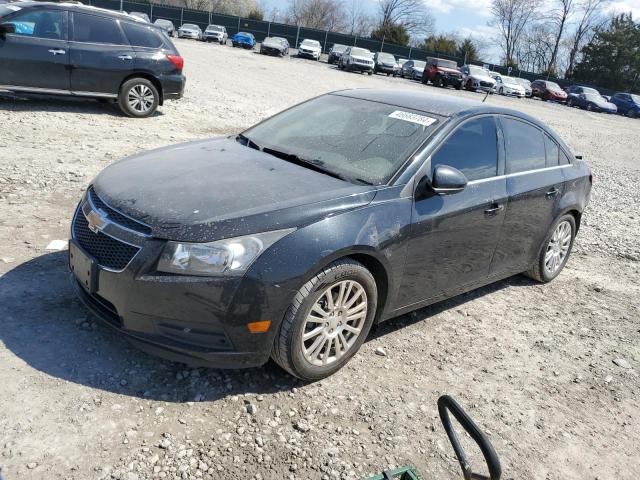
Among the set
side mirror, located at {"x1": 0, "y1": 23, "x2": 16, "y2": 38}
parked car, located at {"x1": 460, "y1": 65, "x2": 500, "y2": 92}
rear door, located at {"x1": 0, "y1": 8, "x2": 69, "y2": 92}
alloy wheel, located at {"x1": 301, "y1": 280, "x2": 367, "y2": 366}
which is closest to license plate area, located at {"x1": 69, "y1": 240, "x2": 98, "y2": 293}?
alloy wheel, located at {"x1": 301, "y1": 280, "x2": 367, "y2": 366}

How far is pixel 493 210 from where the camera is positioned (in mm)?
4285

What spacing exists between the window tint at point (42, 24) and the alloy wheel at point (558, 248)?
8.39 m

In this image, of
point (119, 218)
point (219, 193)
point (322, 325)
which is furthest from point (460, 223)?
point (119, 218)

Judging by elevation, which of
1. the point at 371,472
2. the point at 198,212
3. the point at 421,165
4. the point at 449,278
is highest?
the point at 421,165

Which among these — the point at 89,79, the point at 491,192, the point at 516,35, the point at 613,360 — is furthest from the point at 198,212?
the point at 516,35

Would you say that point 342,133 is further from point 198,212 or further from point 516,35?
point 516,35

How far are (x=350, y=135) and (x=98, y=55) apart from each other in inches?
290

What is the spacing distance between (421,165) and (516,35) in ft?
276

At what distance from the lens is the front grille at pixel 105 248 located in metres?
3.06

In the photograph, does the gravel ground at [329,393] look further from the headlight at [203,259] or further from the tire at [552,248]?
the headlight at [203,259]

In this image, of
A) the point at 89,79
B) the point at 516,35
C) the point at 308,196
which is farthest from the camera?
the point at 516,35

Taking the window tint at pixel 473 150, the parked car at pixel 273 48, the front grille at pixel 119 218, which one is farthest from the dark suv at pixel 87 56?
the parked car at pixel 273 48

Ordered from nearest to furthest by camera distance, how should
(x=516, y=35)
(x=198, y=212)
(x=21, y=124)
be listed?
(x=198, y=212), (x=21, y=124), (x=516, y=35)

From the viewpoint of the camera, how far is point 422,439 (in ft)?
10.3
